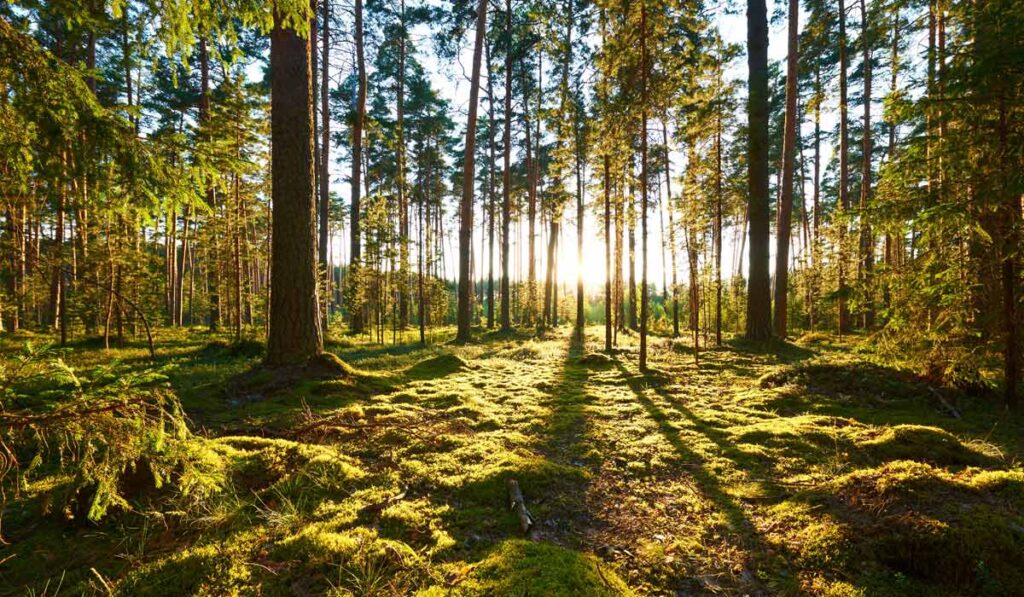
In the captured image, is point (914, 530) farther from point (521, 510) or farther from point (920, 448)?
point (521, 510)

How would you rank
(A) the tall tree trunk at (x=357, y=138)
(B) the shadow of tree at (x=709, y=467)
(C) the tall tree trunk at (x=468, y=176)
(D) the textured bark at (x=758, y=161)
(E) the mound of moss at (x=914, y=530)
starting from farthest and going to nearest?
(A) the tall tree trunk at (x=357, y=138) < (C) the tall tree trunk at (x=468, y=176) < (D) the textured bark at (x=758, y=161) < (B) the shadow of tree at (x=709, y=467) < (E) the mound of moss at (x=914, y=530)

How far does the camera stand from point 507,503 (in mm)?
3459

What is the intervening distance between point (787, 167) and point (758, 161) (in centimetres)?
113

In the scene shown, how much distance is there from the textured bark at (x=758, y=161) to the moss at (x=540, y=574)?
1320cm

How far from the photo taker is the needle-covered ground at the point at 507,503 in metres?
2.36

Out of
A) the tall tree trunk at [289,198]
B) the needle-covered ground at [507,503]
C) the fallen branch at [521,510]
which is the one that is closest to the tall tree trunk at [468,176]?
the tall tree trunk at [289,198]

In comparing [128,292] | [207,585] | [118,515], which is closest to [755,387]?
[207,585]

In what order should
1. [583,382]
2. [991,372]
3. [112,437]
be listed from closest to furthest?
1. [112,437]
2. [991,372]
3. [583,382]

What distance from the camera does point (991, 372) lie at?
21.2 ft

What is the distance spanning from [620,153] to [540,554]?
11.7m

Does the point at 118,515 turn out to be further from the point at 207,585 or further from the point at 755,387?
the point at 755,387

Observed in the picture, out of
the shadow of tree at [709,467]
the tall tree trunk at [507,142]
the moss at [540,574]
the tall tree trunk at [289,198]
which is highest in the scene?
the tall tree trunk at [507,142]

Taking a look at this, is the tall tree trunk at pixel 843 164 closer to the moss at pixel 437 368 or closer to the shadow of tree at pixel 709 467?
the shadow of tree at pixel 709 467

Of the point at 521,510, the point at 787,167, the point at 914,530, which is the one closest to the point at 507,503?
the point at 521,510
